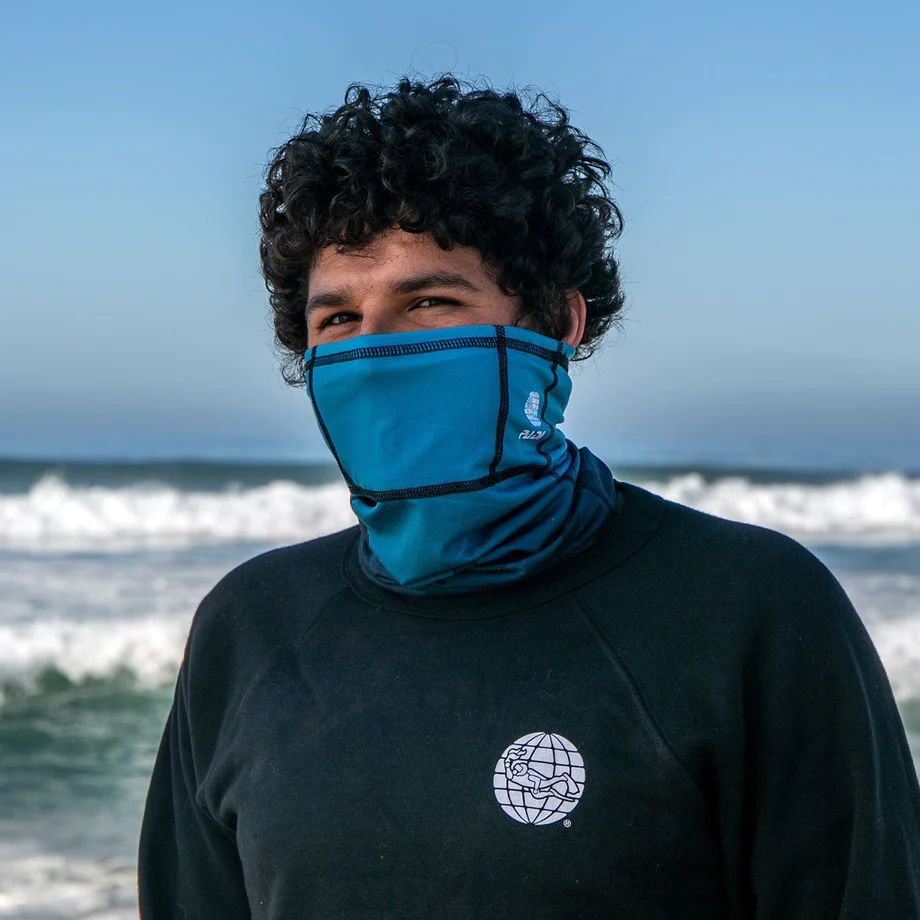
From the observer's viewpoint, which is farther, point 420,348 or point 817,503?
point 817,503

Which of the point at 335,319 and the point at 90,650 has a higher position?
the point at 335,319

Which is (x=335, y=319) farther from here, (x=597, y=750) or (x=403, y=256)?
(x=597, y=750)

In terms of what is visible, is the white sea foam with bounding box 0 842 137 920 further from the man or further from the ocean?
the man

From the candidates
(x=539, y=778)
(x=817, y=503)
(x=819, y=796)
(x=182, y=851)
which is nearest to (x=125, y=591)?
(x=182, y=851)

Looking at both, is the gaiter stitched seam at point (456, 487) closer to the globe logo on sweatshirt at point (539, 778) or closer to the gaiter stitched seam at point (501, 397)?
the gaiter stitched seam at point (501, 397)

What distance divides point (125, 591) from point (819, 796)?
379 inches

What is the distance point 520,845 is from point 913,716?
5978 millimetres

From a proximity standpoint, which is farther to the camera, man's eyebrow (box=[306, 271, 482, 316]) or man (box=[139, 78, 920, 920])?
man's eyebrow (box=[306, 271, 482, 316])

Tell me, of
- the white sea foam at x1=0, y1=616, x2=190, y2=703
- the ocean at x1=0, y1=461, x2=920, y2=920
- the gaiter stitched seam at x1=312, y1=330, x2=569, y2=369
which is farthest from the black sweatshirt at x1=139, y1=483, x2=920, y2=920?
the white sea foam at x1=0, y1=616, x2=190, y2=703

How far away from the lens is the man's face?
1900 millimetres

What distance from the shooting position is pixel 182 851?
2.15 meters

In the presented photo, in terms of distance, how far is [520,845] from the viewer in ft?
5.42

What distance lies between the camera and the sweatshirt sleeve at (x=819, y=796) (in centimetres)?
159

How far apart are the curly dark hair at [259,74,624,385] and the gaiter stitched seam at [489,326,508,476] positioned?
11 centimetres
